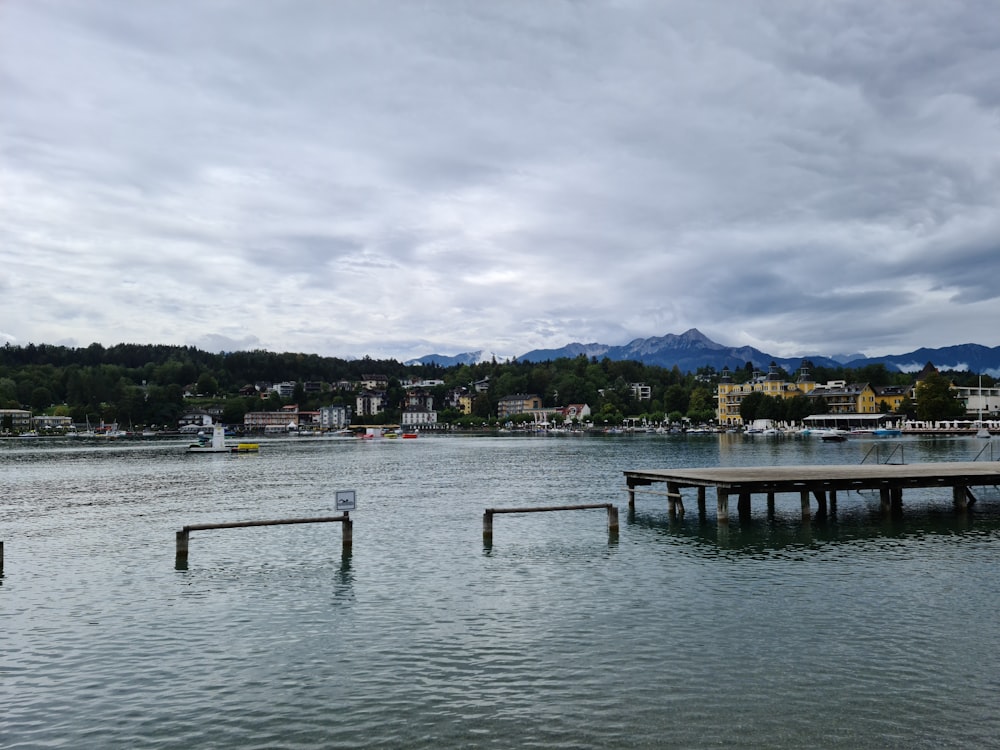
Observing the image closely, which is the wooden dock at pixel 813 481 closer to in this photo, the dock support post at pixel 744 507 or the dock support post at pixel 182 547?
the dock support post at pixel 744 507

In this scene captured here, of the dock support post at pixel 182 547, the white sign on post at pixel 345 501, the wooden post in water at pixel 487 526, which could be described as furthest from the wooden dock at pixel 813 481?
the dock support post at pixel 182 547

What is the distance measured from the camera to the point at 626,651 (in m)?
16.1

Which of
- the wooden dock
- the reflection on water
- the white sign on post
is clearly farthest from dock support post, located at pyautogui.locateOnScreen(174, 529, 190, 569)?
the wooden dock

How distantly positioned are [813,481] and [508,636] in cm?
2283

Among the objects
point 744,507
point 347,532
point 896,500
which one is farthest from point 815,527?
point 347,532

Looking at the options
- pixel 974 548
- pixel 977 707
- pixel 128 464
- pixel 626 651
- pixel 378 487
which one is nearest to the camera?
pixel 977 707

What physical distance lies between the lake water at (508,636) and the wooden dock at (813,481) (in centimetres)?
171

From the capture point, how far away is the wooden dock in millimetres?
34406

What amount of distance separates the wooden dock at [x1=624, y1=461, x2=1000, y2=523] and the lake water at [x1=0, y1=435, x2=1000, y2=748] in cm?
171

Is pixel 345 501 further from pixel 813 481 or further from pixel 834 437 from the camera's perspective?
pixel 834 437

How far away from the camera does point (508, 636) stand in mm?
17297

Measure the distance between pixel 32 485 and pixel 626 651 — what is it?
6333 centimetres

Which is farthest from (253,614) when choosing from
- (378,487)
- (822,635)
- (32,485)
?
(32,485)

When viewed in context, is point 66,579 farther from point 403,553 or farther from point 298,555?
point 403,553
